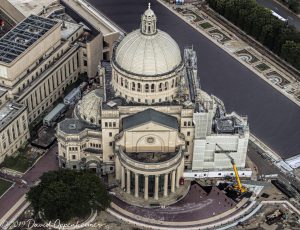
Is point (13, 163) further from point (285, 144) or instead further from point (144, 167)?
point (285, 144)

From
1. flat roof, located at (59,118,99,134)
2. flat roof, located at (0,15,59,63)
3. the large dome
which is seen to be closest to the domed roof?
the large dome

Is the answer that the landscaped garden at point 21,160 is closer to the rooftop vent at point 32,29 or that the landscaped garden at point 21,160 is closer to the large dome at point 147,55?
the rooftop vent at point 32,29

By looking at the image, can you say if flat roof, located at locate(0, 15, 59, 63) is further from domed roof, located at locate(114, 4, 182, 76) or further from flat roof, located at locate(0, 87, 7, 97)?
domed roof, located at locate(114, 4, 182, 76)

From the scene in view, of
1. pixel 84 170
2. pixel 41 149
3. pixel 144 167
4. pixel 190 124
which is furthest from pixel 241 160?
pixel 41 149

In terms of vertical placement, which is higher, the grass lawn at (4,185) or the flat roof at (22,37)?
the flat roof at (22,37)

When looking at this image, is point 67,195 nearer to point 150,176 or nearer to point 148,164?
point 148,164

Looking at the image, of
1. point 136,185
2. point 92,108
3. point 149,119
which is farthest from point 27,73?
point 136,185

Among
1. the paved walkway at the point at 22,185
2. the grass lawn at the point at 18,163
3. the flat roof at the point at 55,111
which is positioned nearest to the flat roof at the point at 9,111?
the grass lawn at the point at 18,163
